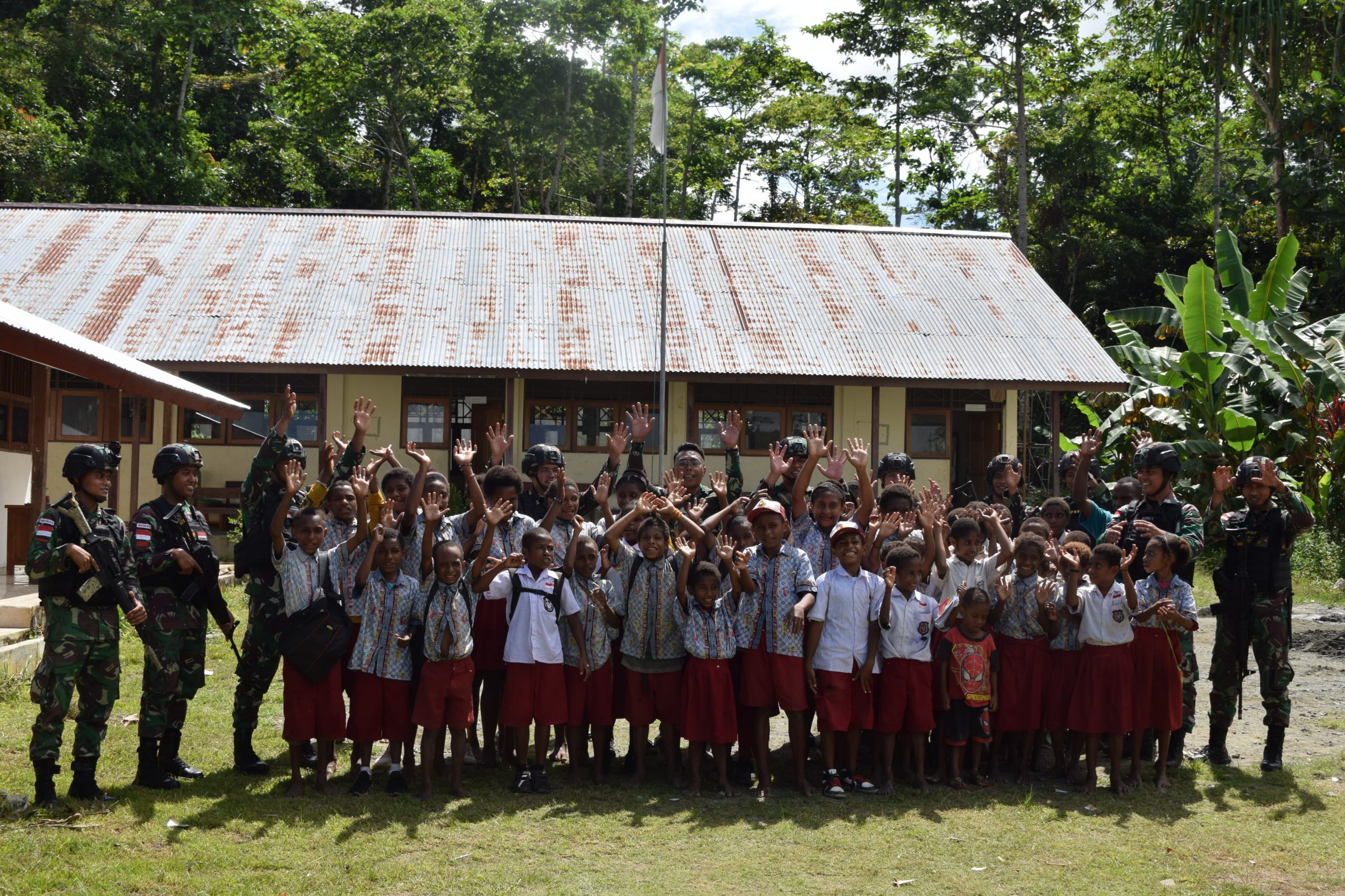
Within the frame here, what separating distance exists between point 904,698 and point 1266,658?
7.18ft

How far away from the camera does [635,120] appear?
1158 inches

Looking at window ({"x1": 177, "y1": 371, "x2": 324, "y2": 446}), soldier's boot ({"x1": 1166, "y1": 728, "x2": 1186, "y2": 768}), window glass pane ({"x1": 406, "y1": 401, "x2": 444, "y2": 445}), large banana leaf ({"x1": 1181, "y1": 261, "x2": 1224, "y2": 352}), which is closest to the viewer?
soldier's boot ({"x1": 1166, "y1": 728, "x2": 1186, "y2": 768})

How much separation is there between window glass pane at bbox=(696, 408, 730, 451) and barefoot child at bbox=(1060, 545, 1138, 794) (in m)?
11.6

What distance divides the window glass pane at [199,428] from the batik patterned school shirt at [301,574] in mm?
12320

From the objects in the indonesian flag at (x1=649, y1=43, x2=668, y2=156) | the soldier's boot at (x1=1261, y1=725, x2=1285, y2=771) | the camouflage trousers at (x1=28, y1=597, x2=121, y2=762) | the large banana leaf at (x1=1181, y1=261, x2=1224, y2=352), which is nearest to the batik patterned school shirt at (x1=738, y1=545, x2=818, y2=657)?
the soldier's boot at (x1=1261, y1=725, x2=1285, y2=771)

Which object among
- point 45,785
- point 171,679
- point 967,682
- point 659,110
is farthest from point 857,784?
point 659,110

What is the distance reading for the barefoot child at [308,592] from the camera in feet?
18.2

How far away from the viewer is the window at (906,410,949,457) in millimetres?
18094

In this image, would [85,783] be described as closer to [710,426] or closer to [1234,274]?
[710,426]

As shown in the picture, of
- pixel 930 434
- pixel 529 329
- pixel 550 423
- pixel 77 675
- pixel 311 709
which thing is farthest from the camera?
pixel 930 434

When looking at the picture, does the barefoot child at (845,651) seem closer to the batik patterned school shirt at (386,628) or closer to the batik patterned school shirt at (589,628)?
the batik patterned school shirt at (589,628)

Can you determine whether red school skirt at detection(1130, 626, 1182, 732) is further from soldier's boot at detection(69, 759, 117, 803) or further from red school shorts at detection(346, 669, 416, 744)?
soldier's boot at detection(69, 759, 117, 803)

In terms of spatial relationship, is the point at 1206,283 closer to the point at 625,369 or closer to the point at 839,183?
the point at 625,369

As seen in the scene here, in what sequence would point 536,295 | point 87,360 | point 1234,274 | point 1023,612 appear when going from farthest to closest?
point 536,295, point 1234,274, point 87,360, point 1023,612
